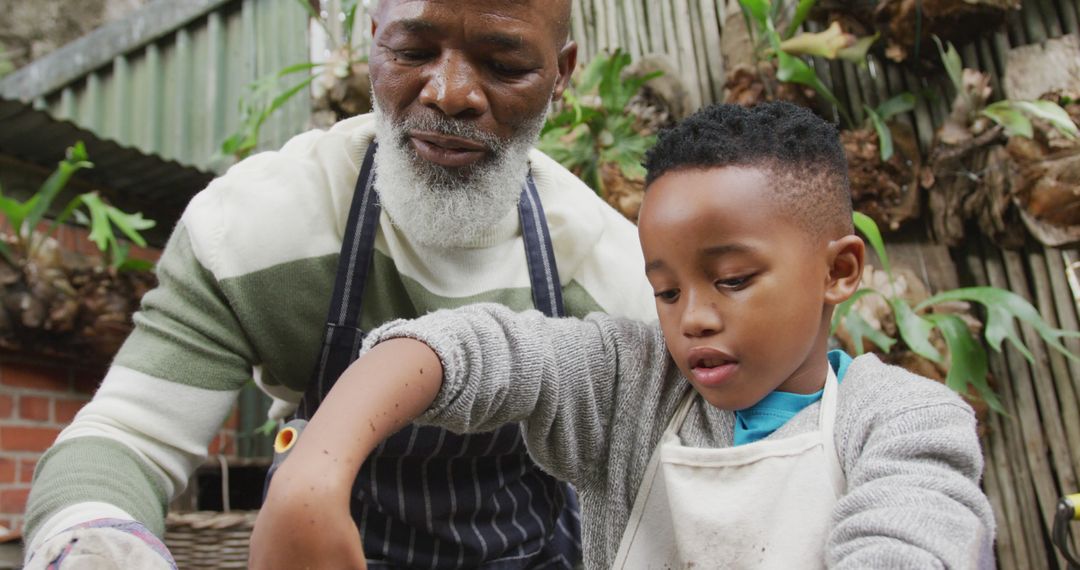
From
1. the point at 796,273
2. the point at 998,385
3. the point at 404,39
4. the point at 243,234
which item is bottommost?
the point at 998,385

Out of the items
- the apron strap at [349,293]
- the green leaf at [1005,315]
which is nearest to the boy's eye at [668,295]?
the apron strap at [349,293]

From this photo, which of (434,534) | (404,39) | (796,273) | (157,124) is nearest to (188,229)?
(404,39)

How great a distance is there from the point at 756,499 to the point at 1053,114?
165 cm

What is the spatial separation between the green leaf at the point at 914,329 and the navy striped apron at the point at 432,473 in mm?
1080

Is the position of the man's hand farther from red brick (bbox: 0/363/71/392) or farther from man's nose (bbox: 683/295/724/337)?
red brick (bbox: 0/363/71/392)

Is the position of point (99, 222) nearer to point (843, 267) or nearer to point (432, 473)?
point (432, 473)

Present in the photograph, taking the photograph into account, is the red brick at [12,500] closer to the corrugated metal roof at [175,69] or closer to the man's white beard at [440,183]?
the corrugated metal roof at [175,69]

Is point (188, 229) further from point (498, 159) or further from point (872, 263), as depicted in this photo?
point (872, 263)

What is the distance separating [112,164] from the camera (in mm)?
3234

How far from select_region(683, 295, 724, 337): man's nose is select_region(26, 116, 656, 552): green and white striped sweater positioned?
595 mm

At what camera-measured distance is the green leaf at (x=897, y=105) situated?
261cm

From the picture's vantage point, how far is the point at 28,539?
1243 mm

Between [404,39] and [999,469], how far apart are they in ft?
6.21

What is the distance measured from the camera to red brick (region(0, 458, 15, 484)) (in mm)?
3010
